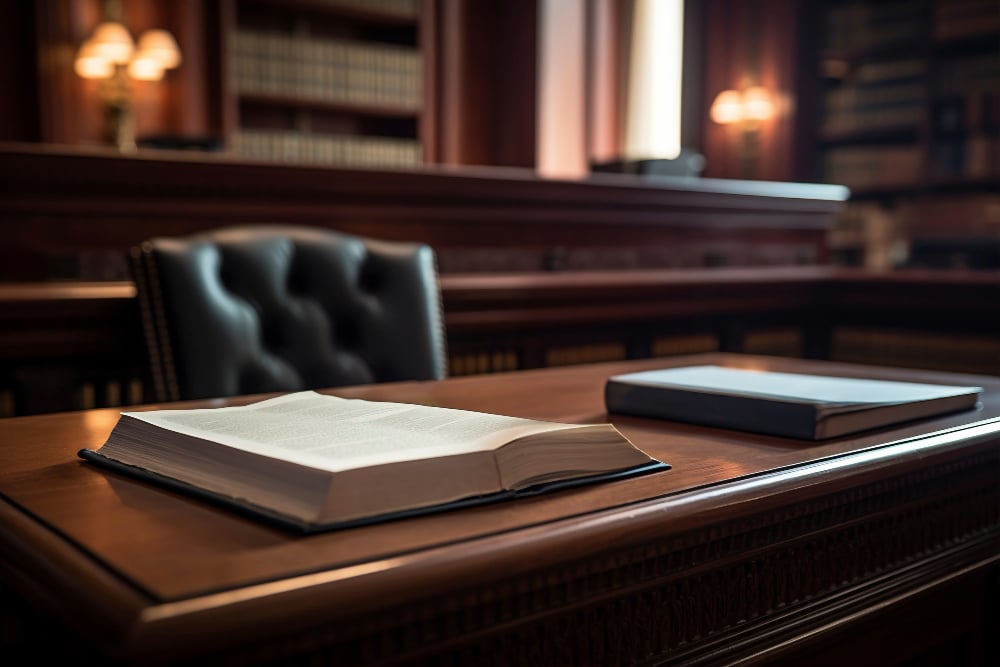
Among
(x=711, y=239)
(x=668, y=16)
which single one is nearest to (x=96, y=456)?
(x=711, y=239)

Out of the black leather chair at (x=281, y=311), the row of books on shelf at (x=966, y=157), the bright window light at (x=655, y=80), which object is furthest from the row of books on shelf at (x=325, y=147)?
the black leather chair at (x=281, y=311)

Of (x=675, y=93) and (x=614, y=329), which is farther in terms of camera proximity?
(x=675, y=93)

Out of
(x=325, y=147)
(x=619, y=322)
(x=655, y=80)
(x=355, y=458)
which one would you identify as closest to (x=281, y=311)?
(x=355, y=458)

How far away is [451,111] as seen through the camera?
257 inches

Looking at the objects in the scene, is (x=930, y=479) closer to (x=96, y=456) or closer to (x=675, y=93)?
(x=96, y=456)

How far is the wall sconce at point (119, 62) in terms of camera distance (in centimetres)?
530

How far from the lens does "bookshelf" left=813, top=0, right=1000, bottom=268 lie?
6.41m

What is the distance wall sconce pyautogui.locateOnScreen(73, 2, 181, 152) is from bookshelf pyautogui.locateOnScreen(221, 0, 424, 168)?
0.39 metres

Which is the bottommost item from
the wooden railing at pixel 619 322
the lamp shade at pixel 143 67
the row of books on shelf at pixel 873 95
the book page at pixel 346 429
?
the wooden railing at pixel 619 322

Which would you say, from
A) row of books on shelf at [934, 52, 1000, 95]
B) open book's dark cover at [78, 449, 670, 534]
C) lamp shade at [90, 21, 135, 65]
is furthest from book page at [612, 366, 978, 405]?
row of books on shelf at [934, 52, 1000, 95]

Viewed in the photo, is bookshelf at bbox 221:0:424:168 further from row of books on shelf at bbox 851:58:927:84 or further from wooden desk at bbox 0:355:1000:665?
wooden desk at bbox 0:355:1000:665

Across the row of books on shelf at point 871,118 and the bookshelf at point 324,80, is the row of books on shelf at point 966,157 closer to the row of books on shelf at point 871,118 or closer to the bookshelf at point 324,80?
the row of books on shelf at point 871,118

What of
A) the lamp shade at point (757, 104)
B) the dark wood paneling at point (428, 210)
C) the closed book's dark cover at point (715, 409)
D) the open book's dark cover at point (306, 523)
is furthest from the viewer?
the lamp shade at point (757, 104)

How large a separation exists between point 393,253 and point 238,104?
4556 millimetres
